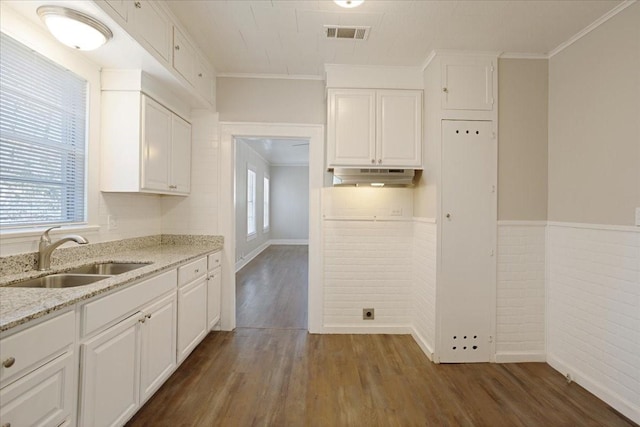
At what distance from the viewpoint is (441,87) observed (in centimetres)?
267

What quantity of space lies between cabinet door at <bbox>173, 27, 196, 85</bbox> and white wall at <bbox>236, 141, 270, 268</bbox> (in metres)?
3.44

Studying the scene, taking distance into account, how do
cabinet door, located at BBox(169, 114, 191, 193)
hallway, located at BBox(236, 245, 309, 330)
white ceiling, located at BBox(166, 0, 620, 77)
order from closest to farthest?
white ceiling, located at BBox(166, 0, 620, 77), cabinet door, located at BBox(169, 114, 191, 193), hallway, located at BBox(236, 245, 309, 330)

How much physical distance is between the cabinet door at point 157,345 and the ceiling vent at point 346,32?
2.34m

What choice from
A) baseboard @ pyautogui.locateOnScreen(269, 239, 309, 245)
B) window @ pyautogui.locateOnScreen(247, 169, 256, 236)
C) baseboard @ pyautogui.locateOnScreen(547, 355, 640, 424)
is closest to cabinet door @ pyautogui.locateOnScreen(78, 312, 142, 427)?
baseboard @ pyautogui.locateOnScreen(547, 355, 640, 424)

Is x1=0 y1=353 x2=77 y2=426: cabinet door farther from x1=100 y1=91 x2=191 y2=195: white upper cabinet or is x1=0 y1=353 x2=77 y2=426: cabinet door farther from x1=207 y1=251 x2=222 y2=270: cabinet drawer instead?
x1=207 y1=251 x2=222 y2=270: cabinet drawer

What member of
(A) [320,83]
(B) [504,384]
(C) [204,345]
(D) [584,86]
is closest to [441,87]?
(D) [584,86]

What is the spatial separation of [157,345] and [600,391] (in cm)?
310

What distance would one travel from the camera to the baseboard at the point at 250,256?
6.49m

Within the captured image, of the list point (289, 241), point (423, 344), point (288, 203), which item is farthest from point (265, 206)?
point (423, 344)

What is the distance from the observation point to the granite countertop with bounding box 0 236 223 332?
1157 mm

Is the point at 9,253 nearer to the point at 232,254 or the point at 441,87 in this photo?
the point at 232,254

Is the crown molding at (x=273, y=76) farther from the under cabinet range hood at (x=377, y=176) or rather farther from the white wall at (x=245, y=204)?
the white wall at (x=245, y=204)

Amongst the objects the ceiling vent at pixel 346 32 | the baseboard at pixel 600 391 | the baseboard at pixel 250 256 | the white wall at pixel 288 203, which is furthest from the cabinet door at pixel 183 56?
the white wall at pixel 288 203

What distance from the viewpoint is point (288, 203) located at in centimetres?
1036
